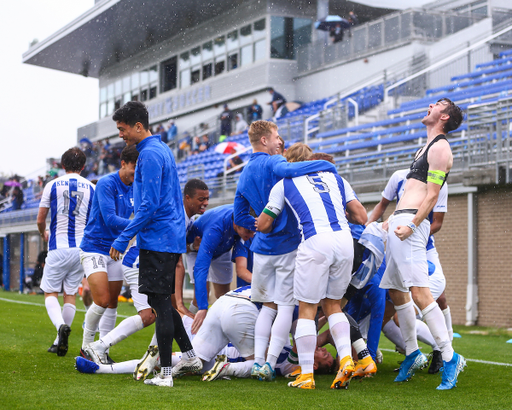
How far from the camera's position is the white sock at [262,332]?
5.07 metres

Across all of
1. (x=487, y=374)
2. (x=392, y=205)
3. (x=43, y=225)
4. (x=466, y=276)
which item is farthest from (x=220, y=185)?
(x=487, y=374)

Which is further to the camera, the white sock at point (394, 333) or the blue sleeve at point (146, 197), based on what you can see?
the white sock at point (394, 333)

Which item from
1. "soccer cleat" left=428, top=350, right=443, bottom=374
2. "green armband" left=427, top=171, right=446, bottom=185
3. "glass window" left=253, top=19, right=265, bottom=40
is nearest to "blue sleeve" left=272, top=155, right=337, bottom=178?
"green armband" left=427, top=171, right=446, bottom=185

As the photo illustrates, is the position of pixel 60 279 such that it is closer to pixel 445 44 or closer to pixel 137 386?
pixel 137 386

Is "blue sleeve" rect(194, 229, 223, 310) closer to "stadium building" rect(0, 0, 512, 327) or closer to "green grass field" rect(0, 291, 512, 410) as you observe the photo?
"green grass field" rect(0, 291, 512, 410)

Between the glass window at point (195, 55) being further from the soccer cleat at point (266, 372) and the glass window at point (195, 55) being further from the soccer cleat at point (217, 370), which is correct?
the soccer cleat at point (266, 372)

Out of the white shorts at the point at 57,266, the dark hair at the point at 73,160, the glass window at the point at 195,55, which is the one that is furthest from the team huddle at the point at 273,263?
the glass window at the point at 195,55

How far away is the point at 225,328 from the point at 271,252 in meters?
0.70

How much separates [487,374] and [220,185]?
527 inches

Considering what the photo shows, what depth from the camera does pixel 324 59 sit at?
83.9 feet

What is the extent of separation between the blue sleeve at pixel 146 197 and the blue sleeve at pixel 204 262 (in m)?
1.01

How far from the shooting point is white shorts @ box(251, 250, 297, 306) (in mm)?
5035

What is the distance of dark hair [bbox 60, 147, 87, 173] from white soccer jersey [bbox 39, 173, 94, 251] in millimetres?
83

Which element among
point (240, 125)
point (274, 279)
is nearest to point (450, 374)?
point (274, 279)
